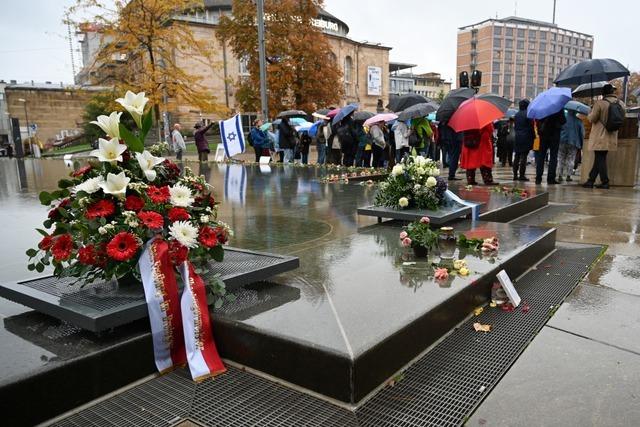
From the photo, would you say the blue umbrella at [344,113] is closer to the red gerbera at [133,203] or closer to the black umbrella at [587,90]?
the black umbrella at [587,90]

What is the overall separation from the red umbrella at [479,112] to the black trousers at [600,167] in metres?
2.28

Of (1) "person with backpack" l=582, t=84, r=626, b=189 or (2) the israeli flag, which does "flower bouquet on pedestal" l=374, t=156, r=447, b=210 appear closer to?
(1) "person with backpack" l=582, t=84, r=626, b=189

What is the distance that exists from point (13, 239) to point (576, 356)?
17.7 ft

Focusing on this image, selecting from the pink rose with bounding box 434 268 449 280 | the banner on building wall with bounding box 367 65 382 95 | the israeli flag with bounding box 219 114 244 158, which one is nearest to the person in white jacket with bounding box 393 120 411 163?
the israeli flag with bounding box 219 114 244 158

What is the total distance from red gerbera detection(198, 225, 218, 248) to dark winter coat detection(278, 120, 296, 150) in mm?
14764

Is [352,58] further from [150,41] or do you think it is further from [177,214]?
[177,214]

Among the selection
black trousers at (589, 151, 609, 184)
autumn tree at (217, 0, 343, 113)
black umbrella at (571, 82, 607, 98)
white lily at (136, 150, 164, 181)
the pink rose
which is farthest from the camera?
autumn tree at (217, 0, 343, 113)

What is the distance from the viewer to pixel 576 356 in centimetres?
294

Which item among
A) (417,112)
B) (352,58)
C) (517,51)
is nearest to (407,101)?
(417,112)

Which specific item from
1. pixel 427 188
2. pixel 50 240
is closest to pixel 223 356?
pixel 50 240

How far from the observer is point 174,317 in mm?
2883

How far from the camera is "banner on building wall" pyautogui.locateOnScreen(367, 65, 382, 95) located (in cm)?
6525

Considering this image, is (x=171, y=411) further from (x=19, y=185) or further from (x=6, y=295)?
(x=19, y=185)

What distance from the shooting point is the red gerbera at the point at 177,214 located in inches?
116
